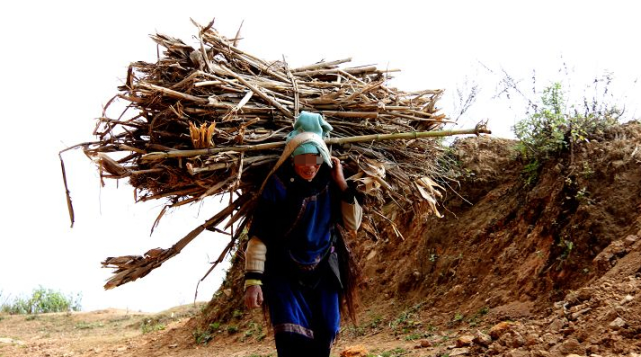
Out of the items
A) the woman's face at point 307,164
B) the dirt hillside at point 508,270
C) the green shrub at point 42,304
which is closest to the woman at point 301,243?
the woman's face at point 307,164

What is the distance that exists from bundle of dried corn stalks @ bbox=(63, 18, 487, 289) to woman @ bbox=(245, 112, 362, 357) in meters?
0.18

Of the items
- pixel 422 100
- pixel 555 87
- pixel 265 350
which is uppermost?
pixel 555 87

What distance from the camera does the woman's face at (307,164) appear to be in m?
3.73

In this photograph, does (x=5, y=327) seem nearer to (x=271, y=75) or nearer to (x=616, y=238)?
(x=271, y=75)

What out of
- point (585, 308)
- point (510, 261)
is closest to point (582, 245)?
point (510, 261)

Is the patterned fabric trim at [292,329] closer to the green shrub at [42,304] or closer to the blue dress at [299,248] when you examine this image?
the blue dress at [299,248]

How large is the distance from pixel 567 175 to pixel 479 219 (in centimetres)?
110

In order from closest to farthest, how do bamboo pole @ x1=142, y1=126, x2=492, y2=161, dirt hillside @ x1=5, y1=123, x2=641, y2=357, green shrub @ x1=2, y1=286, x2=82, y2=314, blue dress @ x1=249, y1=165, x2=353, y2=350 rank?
bamboo pole @ x1=142, y1=126, x2=492, y2=161, blue dress @ x1=249, y1=165, x2=353, y2=350, dirt hillside @ x1=5, y1=123, x2=641, y2=357, green shrub @ x1=2, y1=286, x2=82, y2=314

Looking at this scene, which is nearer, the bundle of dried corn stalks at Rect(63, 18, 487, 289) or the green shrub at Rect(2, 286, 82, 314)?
the bundle of dried corn stalks at Rect(63, 18, 487, 289)

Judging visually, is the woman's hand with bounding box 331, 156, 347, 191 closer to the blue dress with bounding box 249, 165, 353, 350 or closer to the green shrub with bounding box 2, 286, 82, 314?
the blue dress with bounding box 249, 165, 353, 350

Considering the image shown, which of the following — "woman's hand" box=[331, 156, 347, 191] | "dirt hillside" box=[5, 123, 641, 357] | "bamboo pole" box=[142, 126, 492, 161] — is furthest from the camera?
"dirt hillside" box=[5, 123, 641, 357]

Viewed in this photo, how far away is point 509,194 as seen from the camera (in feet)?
22.6

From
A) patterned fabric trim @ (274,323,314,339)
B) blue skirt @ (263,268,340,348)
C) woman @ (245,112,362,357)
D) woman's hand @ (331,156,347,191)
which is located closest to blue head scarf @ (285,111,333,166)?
woman @ (245,112,362,357)

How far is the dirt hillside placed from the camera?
14.5ft
